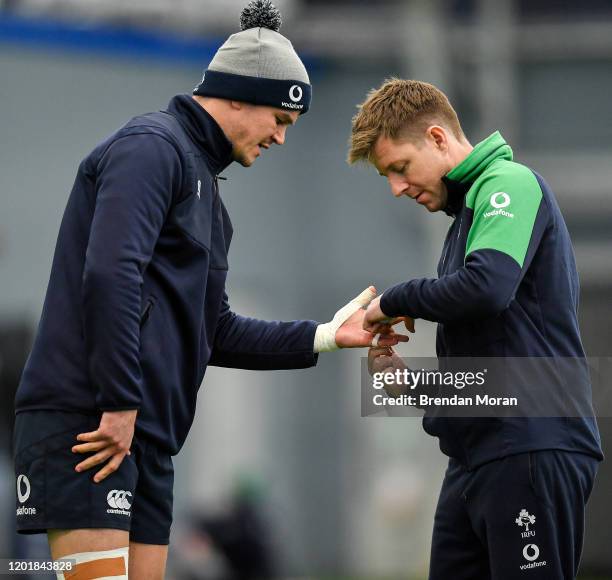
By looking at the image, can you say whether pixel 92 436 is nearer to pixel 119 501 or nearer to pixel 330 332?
pixel 119 501

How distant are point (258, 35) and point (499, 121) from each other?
10451 mm

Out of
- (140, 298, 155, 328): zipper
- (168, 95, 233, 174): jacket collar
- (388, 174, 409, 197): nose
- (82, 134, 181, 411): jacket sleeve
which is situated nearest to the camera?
(82, 134, 181, 411): jacket sleeve

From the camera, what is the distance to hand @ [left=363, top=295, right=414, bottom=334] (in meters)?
4.67

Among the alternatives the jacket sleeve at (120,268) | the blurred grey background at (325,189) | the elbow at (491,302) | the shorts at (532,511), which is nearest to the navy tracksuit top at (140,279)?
the jacket sleeve at (120,268)

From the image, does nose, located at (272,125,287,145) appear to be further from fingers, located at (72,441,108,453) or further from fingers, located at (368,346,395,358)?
fingers, located at (72,441,108,453)

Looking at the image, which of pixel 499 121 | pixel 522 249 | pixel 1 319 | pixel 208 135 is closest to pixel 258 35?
pixel 208 135

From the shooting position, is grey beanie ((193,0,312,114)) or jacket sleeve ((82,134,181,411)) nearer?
jacket sleeve ((82,134,181,411))

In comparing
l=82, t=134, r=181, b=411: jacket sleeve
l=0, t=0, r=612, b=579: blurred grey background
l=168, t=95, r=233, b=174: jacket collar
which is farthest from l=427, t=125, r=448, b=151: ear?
l=0, t=0, r=612, b=579: blurred grey background

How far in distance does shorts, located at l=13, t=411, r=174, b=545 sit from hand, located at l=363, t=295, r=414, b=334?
987mm

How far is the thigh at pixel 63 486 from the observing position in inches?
158

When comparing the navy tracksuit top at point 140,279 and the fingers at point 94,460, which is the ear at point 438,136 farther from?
the fingers at point 94,460

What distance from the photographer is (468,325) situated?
4.40 metres

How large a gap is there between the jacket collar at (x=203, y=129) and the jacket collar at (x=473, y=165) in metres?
0.74

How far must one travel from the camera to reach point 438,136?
4586 millimetres
